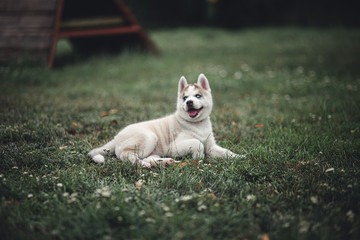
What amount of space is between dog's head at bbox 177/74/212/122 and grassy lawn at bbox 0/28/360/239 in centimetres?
53

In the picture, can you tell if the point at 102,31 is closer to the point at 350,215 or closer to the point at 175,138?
the point at 175,138

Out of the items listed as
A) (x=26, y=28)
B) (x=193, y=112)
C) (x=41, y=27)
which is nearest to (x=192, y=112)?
(x=193, y=112)

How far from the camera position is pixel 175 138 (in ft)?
10.3

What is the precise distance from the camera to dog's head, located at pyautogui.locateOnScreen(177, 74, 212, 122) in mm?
3033

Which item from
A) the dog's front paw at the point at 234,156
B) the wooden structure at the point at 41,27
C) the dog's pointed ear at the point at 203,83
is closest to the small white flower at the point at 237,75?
the dog's pointed ear at the point at 203,83

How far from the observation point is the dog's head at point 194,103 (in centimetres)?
303

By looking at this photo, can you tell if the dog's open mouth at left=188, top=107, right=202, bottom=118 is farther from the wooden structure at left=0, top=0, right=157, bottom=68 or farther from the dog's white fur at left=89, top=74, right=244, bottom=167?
the wooden structure at left=0, top=0, right=157, bottom=68

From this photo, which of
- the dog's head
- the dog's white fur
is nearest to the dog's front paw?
the dog's white fur

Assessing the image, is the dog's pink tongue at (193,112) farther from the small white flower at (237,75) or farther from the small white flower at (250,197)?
the small white flower at (237,75)

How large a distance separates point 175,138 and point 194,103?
48 centimetres

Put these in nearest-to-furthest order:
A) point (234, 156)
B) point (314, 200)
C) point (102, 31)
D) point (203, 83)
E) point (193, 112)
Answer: point (314, 200)
point (234, 156)
point (193, 112)
point (203, 83)
point (102, 31)

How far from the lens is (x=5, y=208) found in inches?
80.7

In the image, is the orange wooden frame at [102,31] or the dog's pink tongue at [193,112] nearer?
the dog's pink tongue at [193,112]

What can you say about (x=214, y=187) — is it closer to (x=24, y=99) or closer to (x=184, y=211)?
(x=184, y=211)
